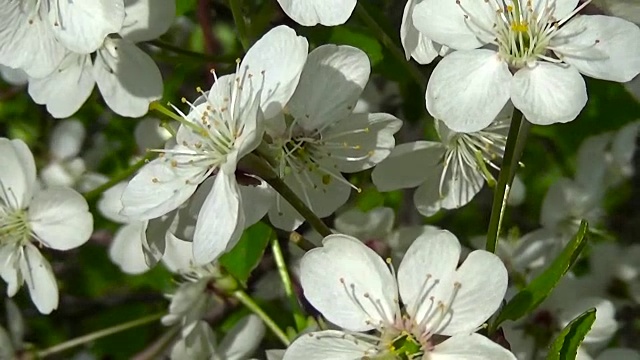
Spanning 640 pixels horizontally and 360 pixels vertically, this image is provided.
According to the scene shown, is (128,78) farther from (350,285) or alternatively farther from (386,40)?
(350,285)

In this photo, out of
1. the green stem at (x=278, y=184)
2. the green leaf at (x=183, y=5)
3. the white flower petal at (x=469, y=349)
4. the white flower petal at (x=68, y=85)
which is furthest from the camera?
the green leaf at (x=183, y=5)

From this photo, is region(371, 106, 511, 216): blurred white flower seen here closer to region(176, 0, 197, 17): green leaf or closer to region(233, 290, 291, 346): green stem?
region(233, 290, 291, 346): green stem

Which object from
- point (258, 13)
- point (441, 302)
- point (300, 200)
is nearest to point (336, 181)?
point (300, 200)

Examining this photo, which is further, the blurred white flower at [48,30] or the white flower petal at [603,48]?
the blurred white flower at [48,30]

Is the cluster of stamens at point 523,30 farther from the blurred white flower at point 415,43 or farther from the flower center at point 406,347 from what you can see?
the flower center at point 406,347

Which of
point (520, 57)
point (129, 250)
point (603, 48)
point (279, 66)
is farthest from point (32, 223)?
point (603, 48)

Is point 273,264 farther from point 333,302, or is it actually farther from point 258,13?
point 333,302

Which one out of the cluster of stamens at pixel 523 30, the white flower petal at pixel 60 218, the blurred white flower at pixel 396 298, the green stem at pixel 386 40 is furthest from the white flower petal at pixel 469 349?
the white flower petal at pixel 60 218
